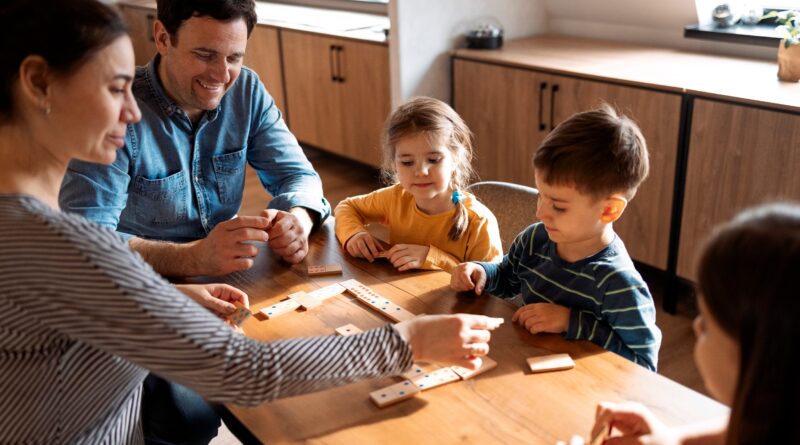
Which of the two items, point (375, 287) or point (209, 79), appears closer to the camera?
point (375, 287)

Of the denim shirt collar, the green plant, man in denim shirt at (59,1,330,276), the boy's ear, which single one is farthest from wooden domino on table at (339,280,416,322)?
the green plant

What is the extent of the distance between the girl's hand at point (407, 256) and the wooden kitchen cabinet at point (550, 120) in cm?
181

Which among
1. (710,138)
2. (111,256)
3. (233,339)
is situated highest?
(111,256)

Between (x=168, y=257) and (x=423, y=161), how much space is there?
0.69 metres

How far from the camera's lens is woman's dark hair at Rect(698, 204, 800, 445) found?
87 centimetres

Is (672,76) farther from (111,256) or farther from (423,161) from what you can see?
(111,256)

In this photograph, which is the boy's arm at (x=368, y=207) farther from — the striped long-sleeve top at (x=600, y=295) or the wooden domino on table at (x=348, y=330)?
the wooden domino on table at (x=348, y=330)

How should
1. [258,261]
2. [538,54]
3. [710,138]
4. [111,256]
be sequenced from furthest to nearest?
[538,54] < [710,138] < [258,261] < [111,256]

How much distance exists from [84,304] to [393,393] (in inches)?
21.1

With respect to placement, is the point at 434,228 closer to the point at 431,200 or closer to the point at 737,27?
the point at 431,200

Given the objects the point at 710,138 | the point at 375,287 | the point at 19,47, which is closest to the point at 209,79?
the point at 375,287

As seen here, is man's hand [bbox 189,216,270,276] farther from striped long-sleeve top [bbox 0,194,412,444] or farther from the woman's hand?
the woman's hand

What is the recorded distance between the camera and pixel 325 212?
88.4 inches

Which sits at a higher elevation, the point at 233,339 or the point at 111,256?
the point at 111,256
